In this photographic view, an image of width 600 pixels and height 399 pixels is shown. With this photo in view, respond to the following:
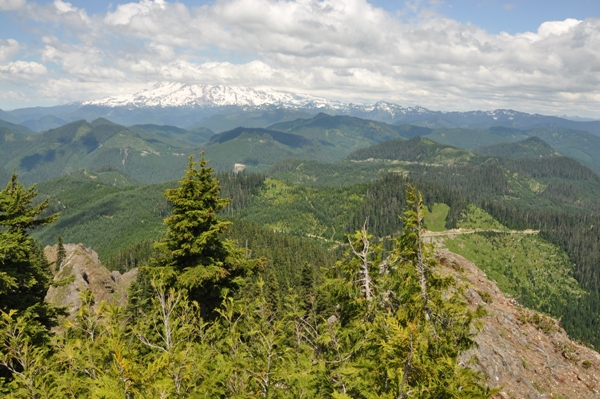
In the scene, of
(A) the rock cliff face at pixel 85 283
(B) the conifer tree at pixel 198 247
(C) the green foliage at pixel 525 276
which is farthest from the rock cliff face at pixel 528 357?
(C) the green foliage at pixel 525 276

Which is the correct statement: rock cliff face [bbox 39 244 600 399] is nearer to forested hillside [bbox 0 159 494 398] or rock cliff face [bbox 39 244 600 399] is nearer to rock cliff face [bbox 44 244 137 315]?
forested hillside [bbox 0 159 494 398]

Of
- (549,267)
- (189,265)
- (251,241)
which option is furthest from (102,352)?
(549,267)

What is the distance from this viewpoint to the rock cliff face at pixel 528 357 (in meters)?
29.4

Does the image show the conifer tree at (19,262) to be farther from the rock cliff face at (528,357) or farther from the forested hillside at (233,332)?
the rock cliff face at (528,357)

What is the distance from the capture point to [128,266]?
141750 mm

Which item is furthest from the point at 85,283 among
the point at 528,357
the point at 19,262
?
the point at 528,357

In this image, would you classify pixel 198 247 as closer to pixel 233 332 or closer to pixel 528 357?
pixel 233 332

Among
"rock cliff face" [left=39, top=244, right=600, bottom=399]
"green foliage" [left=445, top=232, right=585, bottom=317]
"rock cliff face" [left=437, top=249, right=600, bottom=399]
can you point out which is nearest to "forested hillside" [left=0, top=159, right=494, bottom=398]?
"rock cliff face" [left=39, top=244, right=600, bottom=399]

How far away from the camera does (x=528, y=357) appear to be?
34.5 meters

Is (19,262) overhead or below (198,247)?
below

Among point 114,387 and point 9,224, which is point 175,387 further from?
point 9,224

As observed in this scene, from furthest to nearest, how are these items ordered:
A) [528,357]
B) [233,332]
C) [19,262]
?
[528,357], [19,262], [233,332]

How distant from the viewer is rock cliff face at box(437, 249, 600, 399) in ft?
96.3

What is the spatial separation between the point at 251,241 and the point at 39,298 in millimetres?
126553
